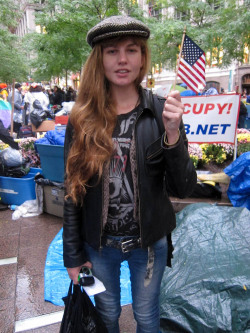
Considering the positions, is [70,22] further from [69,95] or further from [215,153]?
[69,95]

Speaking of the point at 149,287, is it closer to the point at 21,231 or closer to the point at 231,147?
the point at 21,231

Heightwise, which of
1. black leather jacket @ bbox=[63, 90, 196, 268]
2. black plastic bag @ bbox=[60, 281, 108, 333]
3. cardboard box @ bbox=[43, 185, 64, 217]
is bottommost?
cardboard box @ bbox=[43, 185, 64, 217]

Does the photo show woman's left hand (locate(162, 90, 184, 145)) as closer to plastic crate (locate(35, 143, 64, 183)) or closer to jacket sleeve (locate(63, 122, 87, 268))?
jacket sleeve (locate(63, 122, 87, 268))

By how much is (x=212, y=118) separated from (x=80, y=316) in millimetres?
3490

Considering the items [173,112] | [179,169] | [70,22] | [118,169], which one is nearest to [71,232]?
[118,169]

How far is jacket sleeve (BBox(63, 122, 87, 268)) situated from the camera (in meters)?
1.51

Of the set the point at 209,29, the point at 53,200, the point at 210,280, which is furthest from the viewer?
the point at 209,29

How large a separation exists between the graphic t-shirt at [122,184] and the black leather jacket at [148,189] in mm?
48

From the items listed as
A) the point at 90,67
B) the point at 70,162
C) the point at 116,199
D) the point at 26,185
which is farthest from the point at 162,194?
the point at 26,185

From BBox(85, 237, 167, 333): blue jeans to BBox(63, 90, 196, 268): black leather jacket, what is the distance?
83 mm

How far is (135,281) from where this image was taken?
1.58 meters

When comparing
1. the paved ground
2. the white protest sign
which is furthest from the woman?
the white protest sign

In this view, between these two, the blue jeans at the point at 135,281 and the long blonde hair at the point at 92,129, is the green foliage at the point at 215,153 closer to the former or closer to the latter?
the blue jeans at the point at 135,281

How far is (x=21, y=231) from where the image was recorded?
13.0 ft
